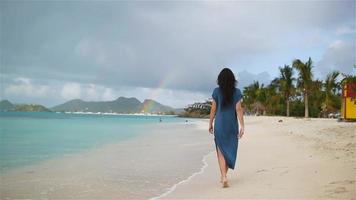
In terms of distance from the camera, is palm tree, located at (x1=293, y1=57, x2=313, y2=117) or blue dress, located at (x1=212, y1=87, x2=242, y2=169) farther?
palm tree, located at (x1=293, y1=57, x2=313, y2=117)

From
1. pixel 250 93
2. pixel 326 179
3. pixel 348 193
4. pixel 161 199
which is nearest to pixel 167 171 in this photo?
pixel 161 199

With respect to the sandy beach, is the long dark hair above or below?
above

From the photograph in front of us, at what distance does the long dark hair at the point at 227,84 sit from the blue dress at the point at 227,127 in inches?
2.5

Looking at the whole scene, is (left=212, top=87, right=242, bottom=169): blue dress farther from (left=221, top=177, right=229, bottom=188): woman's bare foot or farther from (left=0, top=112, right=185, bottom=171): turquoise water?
(left=0, top=112, right=185, bottom=171): turquoise water

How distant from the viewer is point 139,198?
578 centimetres

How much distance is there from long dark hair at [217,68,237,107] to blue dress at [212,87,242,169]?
0.06 meters

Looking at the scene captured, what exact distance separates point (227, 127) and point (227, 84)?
710 mm

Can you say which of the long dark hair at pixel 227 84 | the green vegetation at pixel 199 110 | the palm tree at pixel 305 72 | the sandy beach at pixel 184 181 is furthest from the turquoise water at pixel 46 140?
the green vegetation at pixel 199 110

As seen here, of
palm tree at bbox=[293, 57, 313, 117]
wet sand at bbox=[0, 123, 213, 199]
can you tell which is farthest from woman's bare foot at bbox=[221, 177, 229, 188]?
palm tree at bbox=[293, 57, 313, 117]

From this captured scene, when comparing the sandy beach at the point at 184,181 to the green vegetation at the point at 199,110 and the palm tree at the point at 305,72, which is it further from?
the green vegetation at the point at 199,110

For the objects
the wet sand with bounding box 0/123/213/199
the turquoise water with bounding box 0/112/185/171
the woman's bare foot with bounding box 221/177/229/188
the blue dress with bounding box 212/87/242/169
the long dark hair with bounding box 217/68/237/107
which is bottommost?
the turquoise water with bounding box 0/112/185/171

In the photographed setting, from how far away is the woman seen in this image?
18.1 ft

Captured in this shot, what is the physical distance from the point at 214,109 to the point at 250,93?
83.7 metres

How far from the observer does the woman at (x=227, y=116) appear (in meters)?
5.52
